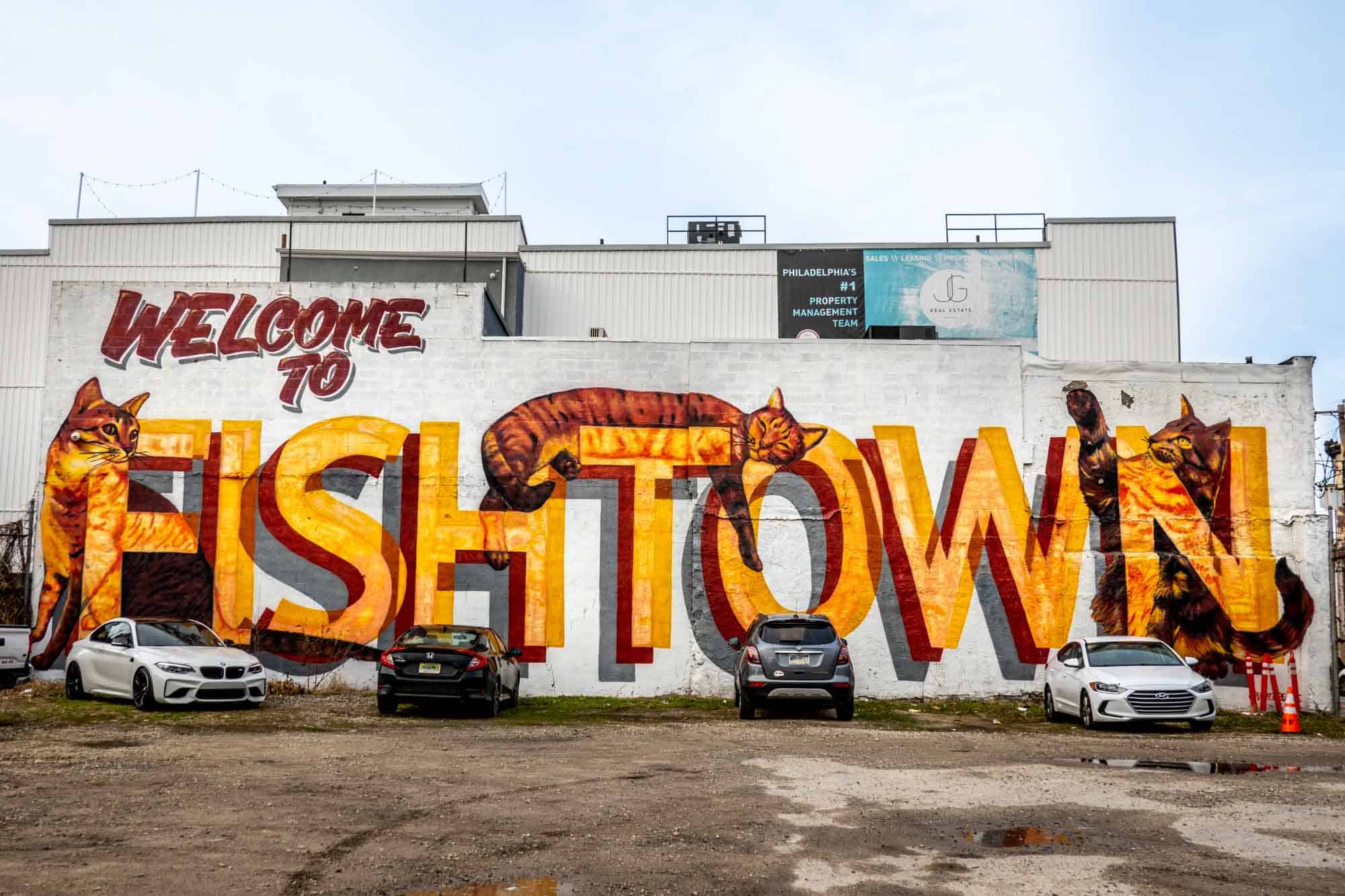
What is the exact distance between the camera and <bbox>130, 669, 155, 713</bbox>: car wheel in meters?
18.4

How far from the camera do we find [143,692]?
18547 mm

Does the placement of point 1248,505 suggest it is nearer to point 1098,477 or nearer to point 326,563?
point 1098,477

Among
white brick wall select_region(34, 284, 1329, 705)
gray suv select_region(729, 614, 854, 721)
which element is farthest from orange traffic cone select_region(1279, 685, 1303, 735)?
gray suv select_region(729, 614, 854, 721)

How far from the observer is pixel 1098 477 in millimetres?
24359

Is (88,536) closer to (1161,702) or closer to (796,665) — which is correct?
(796,665)

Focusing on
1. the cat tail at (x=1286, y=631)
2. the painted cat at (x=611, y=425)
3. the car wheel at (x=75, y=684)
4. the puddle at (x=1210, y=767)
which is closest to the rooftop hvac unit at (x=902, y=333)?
A: the painted cat at (x=611, y=425)

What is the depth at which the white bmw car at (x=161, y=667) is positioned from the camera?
18.4 metres

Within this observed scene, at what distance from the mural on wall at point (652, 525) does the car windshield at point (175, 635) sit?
11.4ft

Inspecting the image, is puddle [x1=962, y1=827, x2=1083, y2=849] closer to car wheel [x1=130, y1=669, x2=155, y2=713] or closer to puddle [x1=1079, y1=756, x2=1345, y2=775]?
puddle [x1=1079, y1=756, x2=1345, y2=775]

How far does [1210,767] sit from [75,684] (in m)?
16.9

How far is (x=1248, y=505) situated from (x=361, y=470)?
17.3 m

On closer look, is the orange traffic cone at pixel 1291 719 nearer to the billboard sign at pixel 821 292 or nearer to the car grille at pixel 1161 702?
the car grille at pixel 1161 702

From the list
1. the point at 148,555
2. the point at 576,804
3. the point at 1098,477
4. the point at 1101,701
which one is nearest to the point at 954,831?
the point at 576,804

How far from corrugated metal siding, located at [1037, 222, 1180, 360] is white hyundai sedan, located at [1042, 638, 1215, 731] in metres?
13.9
